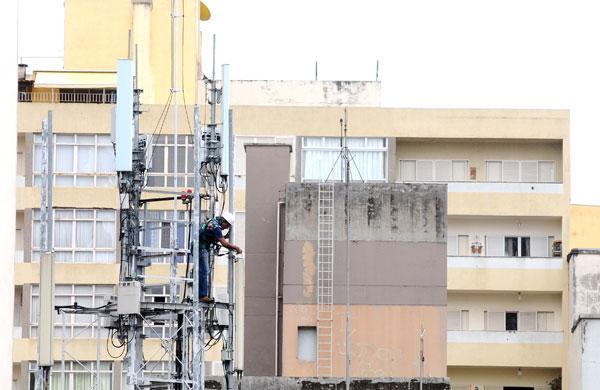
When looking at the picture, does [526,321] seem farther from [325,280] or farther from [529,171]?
[325,280]

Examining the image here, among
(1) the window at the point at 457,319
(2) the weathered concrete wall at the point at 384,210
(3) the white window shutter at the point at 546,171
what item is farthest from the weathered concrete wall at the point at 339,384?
(3) the white window shutter at the point at 546,171

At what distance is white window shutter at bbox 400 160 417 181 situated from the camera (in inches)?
2736

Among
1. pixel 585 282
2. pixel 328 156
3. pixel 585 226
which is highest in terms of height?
pixel 328 156

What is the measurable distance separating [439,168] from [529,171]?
12.6 feet

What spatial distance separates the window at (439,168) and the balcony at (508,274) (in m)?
3.86

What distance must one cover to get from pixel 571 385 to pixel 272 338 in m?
12.2

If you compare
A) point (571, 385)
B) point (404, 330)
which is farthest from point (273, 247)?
point (571, 385)

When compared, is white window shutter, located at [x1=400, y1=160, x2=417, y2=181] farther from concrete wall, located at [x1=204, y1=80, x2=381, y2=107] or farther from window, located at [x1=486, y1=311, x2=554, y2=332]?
window, located at [x1=486, y1=311, x2=554, y2=332]

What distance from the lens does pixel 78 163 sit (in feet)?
214

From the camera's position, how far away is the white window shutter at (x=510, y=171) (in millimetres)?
69625

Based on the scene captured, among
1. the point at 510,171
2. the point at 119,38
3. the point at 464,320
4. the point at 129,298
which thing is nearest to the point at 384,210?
the point at 464,320

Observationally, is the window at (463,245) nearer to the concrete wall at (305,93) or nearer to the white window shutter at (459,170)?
the white window shutter at (459,170)

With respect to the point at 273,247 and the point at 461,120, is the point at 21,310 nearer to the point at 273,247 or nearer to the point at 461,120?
the point at 273,247

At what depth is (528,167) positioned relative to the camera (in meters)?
69.7
